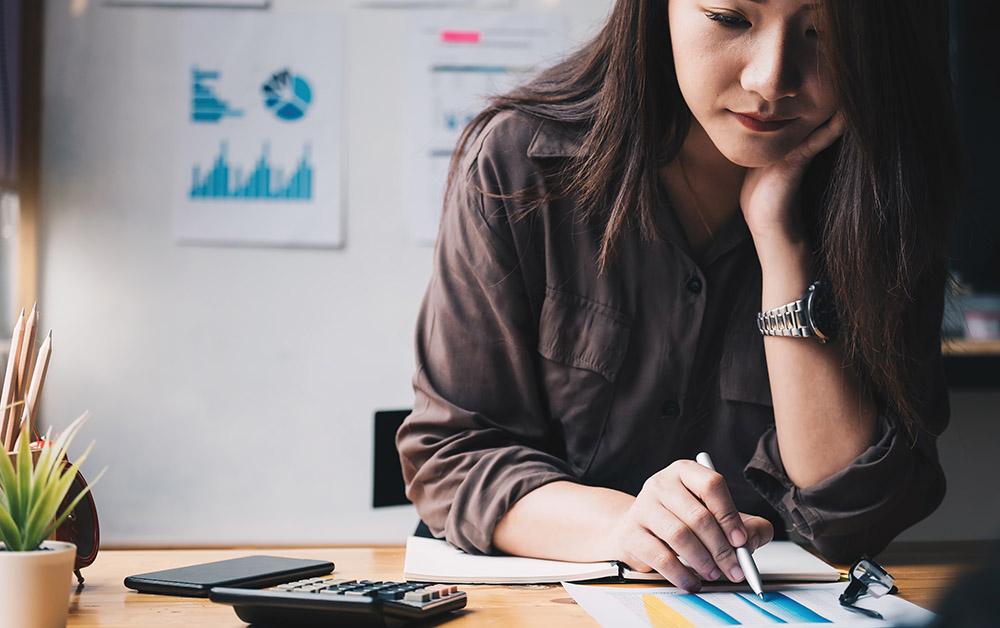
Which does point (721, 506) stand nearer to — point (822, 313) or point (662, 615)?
point (662, 615)

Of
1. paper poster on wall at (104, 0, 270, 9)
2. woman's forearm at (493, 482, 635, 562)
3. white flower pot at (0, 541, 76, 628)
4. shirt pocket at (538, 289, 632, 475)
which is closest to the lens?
white flower pot at (0, 541, 76, 628)

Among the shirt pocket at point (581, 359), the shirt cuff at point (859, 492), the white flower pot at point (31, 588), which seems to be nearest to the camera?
the white flower pot at point (31, 588)

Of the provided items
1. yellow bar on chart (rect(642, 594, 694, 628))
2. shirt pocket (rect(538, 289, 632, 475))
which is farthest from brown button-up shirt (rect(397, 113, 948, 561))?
yellow bar on chart (rect(642, 594, 694, 628))

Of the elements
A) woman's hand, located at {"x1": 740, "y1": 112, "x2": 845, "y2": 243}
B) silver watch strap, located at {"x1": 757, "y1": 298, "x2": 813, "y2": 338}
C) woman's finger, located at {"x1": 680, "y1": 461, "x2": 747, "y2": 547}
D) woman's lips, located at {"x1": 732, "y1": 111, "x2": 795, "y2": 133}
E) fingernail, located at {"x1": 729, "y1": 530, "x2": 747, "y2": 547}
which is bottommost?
fingernail, located at {"x1": 729, "y1": 530, "x2": 747, "y2": 547}

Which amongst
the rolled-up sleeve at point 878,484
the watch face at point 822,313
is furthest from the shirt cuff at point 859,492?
the watch face at point 822,313

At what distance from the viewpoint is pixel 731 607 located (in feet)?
2.08

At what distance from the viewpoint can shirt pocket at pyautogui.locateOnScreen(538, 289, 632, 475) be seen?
39.2 inches

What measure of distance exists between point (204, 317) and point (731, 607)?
1.93 metres

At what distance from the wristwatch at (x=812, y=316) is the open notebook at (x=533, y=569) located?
0.74ft

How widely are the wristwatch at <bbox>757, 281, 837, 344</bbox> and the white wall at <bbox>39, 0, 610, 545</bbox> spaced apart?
150 centimetres

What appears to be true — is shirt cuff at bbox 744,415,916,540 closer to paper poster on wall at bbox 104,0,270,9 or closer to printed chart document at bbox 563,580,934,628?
printed chart document at bbox 563,580,934,628

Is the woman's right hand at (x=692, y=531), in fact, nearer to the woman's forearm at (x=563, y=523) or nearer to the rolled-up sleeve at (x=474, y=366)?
the woman's forearm at (x=563, y=523)

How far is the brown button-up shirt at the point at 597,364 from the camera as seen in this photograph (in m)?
0.91

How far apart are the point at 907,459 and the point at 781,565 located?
235 mm
